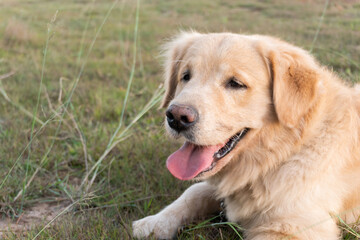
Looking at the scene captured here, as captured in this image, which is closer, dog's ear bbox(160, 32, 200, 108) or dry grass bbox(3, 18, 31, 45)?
dog's ear bbox(160, 32, 200, 108)

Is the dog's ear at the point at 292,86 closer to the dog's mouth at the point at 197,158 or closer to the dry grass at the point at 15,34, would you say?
the dog's mouth at the point at 197,158

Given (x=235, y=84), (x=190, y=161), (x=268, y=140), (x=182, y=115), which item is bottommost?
(x=190, y=161)

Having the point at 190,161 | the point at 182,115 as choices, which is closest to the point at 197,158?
the point at 190,161

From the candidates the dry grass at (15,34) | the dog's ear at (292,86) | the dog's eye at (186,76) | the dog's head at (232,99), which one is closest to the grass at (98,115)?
the dry grass at (15,34)

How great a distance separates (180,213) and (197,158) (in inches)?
20.2

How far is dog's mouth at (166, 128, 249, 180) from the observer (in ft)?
8.37

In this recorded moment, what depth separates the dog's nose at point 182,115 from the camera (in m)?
2.38

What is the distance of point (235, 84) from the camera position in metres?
2.63

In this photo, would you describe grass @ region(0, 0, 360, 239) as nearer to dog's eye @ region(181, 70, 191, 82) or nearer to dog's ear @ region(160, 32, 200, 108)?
dog's ear @ region(160, 32, 200, 108)

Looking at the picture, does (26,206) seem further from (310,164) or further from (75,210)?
(310,164)

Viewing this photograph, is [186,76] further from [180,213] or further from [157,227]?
[157,227]

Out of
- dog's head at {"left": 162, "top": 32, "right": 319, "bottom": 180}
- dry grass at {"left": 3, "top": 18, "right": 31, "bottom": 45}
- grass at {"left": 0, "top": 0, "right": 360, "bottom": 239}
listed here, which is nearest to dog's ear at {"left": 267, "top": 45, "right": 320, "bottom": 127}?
dog's head at {"left": 162, "top": 32, "right": 319, "bottom": 180}

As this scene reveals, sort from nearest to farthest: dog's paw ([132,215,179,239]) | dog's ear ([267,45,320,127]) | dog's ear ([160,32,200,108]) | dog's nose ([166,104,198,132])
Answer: dog's nose ([166,104,198,132]), dog's ear ([267,45,320,127]), dog's paw ([132,215,179,239]), dog's ear ([160,32,200,108])

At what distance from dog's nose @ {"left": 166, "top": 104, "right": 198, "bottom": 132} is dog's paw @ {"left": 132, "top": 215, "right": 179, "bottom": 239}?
0.76 meters
